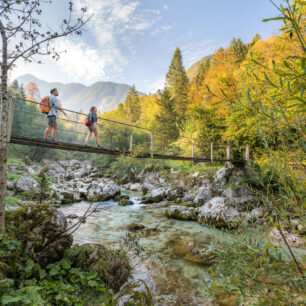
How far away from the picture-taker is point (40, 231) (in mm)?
2951

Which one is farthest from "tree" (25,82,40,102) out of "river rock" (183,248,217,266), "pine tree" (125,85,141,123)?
"river rock" (183,248,217,266)

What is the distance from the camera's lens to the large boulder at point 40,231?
2.78 meters

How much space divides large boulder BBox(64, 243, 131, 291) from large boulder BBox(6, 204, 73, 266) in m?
0.25

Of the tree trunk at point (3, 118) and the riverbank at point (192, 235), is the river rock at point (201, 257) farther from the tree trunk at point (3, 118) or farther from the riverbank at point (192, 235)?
the tree trunk at point (3, 118)

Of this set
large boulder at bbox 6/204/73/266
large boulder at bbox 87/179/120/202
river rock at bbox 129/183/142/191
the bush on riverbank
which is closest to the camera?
the bush on riverbank

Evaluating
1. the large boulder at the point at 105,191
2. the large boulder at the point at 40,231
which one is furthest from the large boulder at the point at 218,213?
the large boulder at the point at 105,191

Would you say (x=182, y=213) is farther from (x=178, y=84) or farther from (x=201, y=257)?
(x=178, y=84)

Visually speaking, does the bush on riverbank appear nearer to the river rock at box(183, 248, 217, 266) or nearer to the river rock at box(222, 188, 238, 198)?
the river rock at box(183, 248, 217, 266)

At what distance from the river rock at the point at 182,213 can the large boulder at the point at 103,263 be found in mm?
4925

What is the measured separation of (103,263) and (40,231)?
1115mm

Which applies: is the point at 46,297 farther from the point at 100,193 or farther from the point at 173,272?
the point at 100,193

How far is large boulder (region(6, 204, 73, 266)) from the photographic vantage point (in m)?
2.78

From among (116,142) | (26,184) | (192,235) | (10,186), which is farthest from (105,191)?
(192,235)

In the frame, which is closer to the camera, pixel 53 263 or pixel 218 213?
pixel 53 263
